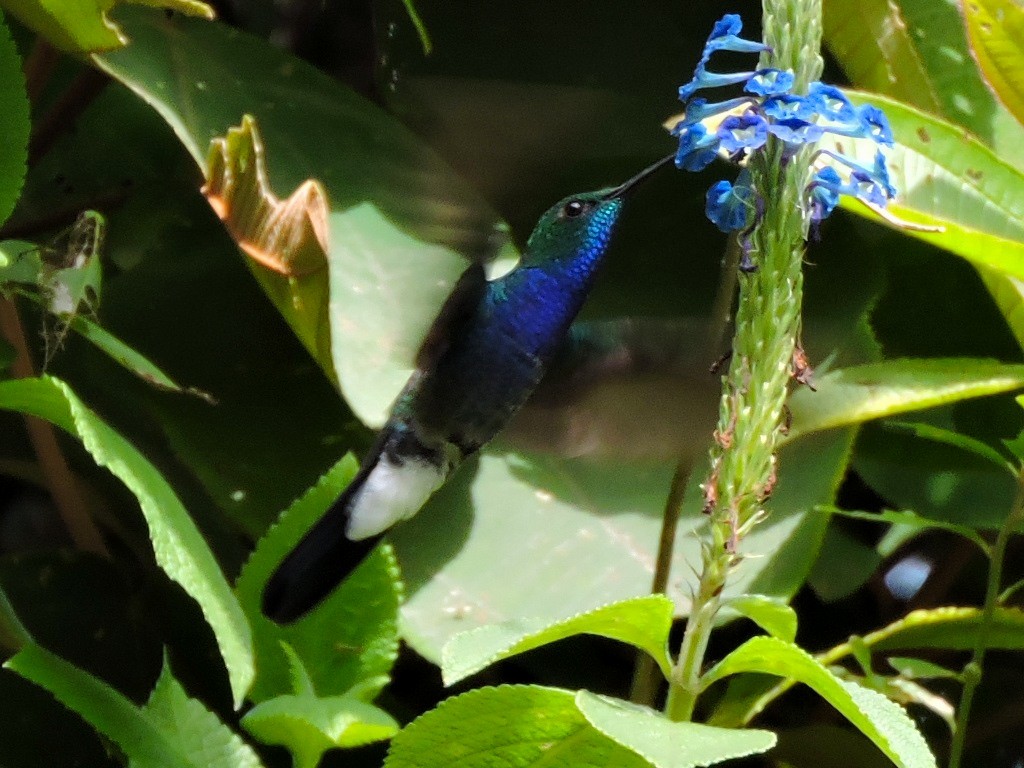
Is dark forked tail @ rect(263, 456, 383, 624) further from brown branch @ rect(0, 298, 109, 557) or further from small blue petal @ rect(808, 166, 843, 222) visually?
small blue petal @ rect(808, 166, 843, 222)

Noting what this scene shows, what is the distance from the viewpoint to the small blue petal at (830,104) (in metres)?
0.42

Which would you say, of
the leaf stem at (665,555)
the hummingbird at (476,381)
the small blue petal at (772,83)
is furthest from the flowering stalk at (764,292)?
the hummingbird at (476,381)

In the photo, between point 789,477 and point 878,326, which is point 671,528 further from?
point 878,326

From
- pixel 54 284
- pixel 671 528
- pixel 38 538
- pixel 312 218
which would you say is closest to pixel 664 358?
pixel 671 528

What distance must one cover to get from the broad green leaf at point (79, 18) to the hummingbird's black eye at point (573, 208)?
0.26 meters

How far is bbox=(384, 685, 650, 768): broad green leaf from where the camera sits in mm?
476

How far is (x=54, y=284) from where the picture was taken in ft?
2.07

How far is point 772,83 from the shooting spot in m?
0.41

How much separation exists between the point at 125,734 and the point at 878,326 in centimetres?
67

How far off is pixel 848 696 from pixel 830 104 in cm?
23

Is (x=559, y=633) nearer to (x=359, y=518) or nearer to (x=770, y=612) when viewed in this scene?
(x=770, y=612)

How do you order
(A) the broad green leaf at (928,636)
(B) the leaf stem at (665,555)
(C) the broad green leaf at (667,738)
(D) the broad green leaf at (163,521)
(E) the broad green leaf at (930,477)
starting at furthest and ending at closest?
(E) the broad green leaf at (930,477)
(A) the broad green leaf at (928,636)
(B) the leaf stem at (665,555)
(D) the broad green leaf at (163,521)
(C) the broad green leaf at (667,738)

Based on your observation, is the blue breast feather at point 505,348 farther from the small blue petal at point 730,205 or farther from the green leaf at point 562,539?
the small blue petal at point 730,205

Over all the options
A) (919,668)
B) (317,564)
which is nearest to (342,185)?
(317,564)
